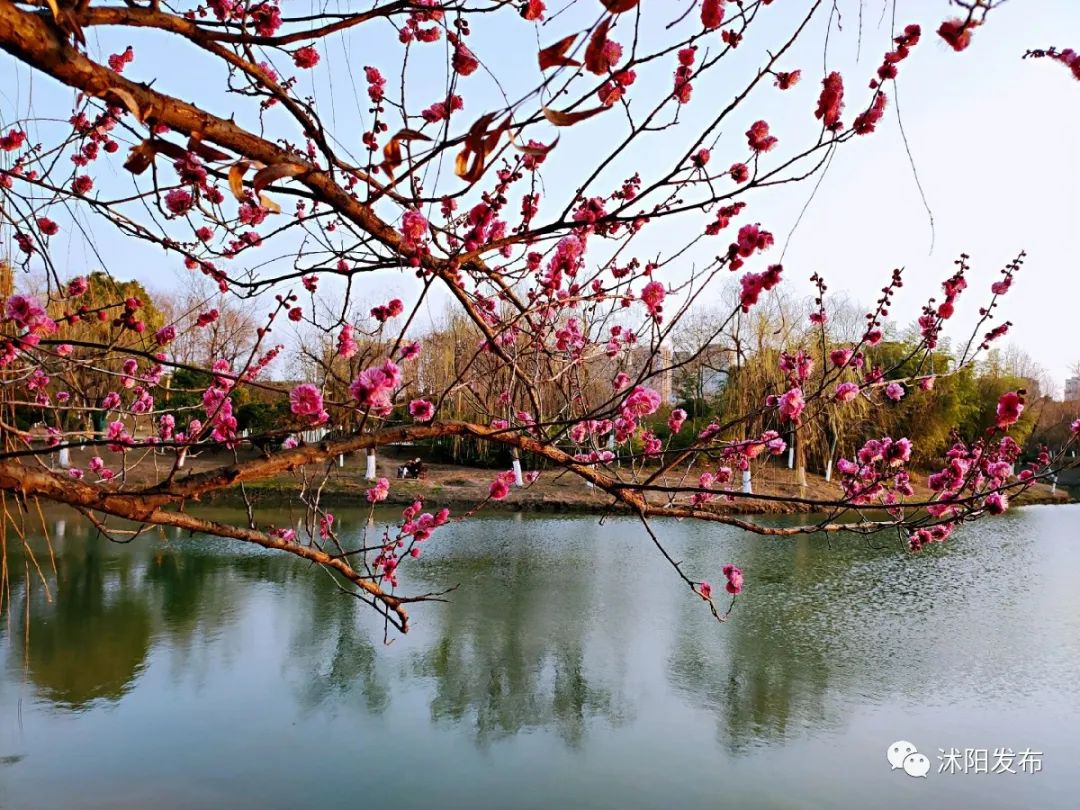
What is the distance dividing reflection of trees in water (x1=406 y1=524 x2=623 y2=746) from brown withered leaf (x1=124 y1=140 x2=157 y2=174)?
10.3 feet

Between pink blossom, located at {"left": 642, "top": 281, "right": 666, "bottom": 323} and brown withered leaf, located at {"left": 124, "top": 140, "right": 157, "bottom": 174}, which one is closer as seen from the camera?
brown withered leaf, located at {"left": 124, "top": 140, "right": 157, "bottom": 174}

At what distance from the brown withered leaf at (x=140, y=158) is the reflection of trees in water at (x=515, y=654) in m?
3.15

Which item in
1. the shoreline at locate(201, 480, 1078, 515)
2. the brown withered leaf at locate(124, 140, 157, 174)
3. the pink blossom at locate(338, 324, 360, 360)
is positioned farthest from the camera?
the shoreline at locate(201, 480, 1078, 515)

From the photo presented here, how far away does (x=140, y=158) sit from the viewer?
91 cm

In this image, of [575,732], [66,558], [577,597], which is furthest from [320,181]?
[66,558]

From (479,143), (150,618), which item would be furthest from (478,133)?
(150,618)

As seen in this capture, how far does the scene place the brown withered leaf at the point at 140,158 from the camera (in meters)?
0.90

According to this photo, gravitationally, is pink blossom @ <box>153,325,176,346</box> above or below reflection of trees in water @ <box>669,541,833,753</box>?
above

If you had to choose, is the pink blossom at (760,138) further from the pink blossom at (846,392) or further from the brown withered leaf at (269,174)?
the brown withered leaf at (269,174)

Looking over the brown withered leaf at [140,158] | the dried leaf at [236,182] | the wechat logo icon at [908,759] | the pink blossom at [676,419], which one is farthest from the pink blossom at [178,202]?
the wechat logo icon at [908,759]

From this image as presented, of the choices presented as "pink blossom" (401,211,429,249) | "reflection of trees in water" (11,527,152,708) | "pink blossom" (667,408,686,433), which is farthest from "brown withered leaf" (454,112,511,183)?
"reflection of trees in water" (11,527,152,708)

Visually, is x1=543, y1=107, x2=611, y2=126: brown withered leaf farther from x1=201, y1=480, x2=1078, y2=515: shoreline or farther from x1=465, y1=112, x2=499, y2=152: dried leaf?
x1=201, y1=480, x2=1078, y2=515: shoreline

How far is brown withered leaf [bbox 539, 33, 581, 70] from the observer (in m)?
0.56

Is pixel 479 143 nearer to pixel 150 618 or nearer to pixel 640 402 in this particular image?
pixel 640 402
